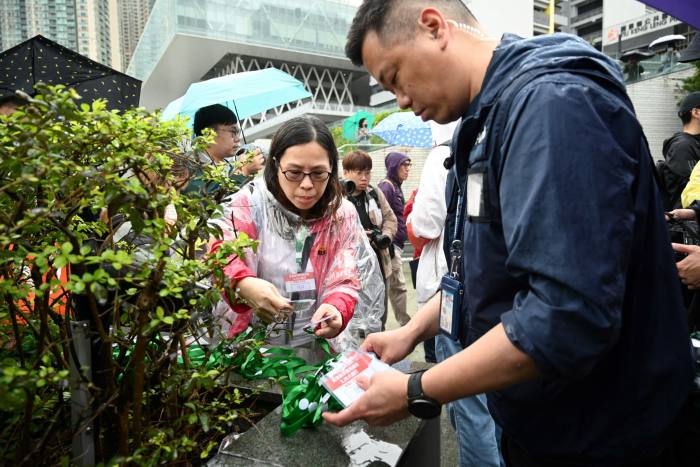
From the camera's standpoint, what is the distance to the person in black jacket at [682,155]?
3877 mm

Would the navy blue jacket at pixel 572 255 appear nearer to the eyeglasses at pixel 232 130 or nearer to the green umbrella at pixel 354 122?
the eyeglasses at pixel 232 130

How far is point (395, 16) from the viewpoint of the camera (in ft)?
4.13

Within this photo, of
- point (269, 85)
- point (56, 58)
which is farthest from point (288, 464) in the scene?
point (269, 85)

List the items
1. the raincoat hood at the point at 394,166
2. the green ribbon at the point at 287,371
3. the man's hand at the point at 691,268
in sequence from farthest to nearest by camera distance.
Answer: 1. the raincoat hood at the point at 394,166
2. the man's hand at the point at 691,268
3. the green ribbon at the point at 287,371

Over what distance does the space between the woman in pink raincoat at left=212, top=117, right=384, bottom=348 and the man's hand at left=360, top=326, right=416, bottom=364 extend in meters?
0.40

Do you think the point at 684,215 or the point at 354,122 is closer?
the point at 684,215

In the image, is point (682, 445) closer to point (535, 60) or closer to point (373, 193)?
point (535, 60)

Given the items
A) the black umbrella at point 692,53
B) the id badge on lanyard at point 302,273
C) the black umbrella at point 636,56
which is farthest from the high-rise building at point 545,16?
the id badge on lanyard at point 302,273

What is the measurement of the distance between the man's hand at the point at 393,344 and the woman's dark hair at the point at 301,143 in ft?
2.75

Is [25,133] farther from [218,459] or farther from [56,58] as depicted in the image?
[56,58]

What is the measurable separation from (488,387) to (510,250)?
0.27 meters

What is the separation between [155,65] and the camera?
41750 millimetres

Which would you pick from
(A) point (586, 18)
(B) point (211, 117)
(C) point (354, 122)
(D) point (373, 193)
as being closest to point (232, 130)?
(B) point (211, 117)

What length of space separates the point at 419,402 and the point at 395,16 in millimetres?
915
